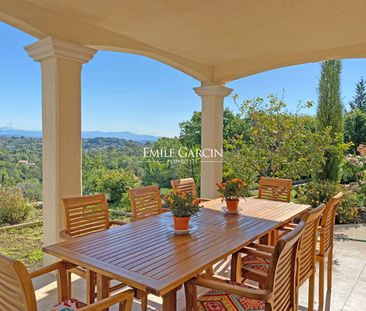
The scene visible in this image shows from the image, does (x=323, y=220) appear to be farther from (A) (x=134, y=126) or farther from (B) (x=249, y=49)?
(A) (x=134, y=126)

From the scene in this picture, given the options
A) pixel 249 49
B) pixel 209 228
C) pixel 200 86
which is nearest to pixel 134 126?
pixel 200 86

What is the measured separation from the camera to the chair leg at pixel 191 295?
1.73 metres

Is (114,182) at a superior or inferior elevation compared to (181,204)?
inferior

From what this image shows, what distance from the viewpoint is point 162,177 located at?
6.39 m

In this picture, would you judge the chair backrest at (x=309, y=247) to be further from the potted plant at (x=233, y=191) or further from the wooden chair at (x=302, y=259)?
the potted plant at (x=233, y=191)

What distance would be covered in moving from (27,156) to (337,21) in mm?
4397

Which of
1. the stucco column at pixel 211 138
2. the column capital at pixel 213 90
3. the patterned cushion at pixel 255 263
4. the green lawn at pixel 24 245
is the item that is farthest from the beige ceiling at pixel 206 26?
the green lawn at pixel 24 245

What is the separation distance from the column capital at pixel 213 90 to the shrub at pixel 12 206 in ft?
10.9

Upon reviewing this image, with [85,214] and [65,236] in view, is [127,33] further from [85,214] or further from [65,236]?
[65,236]

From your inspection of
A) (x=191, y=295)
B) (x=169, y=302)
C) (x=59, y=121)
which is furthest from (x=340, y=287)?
(x=59, y=121)

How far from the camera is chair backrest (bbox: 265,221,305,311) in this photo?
1563mm

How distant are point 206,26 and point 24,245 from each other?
3597 millimetres

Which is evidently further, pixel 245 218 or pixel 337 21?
pixel 337 21

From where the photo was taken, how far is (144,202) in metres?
3.21
